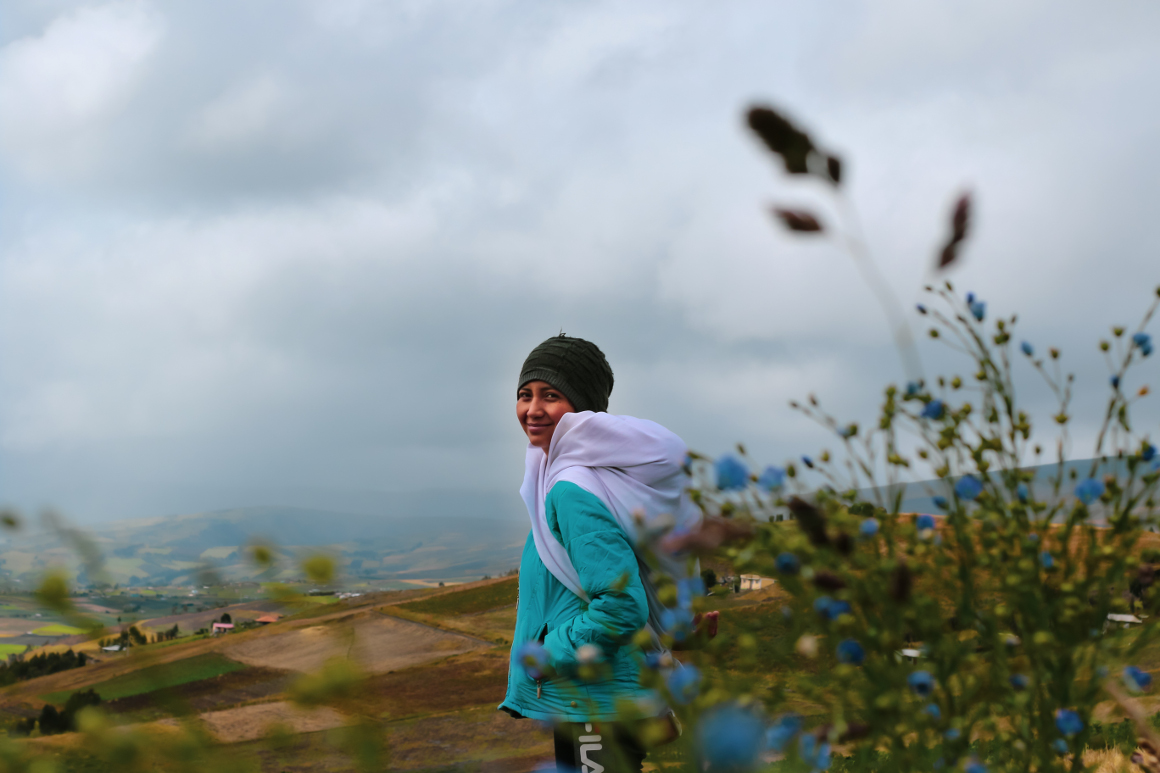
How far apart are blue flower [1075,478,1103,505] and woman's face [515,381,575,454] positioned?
6.42 ft

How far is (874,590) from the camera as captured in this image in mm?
1396

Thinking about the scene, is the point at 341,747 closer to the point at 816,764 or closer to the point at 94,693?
the point at 94,693

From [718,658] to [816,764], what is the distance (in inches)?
10.8

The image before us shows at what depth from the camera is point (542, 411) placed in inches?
126

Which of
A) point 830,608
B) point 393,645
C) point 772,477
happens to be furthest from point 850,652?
point 393,645

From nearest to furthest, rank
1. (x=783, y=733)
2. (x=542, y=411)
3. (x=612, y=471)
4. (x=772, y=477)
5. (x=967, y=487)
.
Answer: (x=783, y=733), (x=772, y=477), (x=967, y=487), (x=612, y=471), (x=542, y=411)

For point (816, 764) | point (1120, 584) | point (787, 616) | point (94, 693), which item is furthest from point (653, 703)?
point (1120, 584)

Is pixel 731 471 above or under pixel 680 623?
above

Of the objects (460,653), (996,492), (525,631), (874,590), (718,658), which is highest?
(996,492)

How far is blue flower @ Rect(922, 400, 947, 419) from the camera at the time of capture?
1.58m

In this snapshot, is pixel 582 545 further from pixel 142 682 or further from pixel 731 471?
pixel 142 682

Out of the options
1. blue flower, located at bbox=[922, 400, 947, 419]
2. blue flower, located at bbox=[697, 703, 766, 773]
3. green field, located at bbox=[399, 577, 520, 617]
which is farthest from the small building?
green field, located at bbox=[399, 577, 520, 617]

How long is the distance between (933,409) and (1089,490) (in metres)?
0.37

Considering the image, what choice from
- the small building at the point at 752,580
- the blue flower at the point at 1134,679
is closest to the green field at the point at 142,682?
Answer: the small building at the point at 752,580
